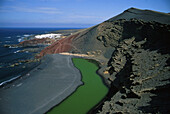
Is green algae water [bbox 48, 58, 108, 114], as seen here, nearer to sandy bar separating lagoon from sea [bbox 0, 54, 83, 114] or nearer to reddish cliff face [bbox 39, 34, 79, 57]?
sandy bar separating lagoon from sea [bbox 0, 54, 83, 114]

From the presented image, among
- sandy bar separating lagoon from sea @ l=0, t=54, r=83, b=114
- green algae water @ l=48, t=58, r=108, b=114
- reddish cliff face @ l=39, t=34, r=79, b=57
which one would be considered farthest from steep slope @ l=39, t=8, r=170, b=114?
reddish cliff face @ l=39, t=34, r=79, b=57

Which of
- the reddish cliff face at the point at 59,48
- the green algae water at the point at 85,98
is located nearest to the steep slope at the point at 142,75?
the green algae water at the point at 85,98

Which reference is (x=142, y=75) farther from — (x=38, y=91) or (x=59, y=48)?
(x=59, y=48)

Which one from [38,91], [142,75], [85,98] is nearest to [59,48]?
[38,91]

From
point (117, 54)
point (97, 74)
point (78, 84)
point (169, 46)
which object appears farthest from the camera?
point (117, 54)

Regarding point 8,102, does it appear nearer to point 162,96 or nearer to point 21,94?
point 21,94

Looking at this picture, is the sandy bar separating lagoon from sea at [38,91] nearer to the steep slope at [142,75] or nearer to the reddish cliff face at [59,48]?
the steep slope at [142,75]

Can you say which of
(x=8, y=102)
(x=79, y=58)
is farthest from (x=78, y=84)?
(x=79, y=58)
